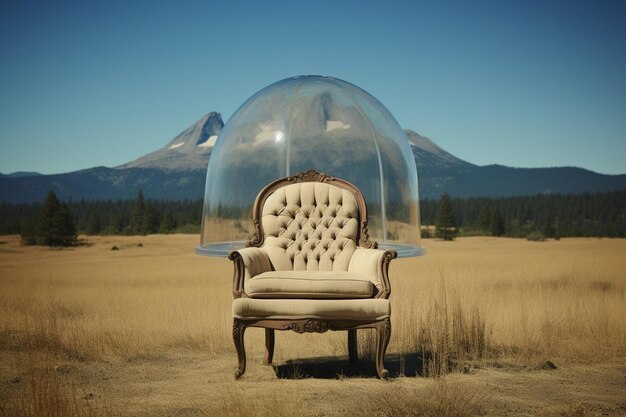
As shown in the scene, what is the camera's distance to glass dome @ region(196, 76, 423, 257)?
26.1 feet

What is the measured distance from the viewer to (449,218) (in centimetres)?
5378

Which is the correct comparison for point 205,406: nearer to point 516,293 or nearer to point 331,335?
point 331,335

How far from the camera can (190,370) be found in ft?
20.5

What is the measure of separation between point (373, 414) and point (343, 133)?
14.7 ft

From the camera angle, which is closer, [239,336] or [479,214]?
[239,336]

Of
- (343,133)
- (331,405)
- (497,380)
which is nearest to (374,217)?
(343,133)

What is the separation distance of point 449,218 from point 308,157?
47366 millimetres

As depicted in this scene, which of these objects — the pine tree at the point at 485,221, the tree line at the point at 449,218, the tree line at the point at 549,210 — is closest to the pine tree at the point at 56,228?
the tree line at the point at 449,218

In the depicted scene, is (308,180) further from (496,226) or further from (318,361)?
(496,226)

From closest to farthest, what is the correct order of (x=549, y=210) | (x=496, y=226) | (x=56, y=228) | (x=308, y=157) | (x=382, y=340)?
(x=382, y=340)
(x=308, y=157)
(x=56, y=228)
(x=496, y=226)
(x=549, y=210)

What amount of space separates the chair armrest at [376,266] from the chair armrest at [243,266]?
39.5 inches

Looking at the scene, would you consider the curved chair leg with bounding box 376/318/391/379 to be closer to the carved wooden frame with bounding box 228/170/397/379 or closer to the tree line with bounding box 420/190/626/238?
the carved wooden frame with bounding box 228/170/397/379

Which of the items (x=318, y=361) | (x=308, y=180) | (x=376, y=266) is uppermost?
(x=308, y=180)

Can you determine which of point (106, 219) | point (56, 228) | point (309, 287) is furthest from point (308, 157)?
point (106, 219)
